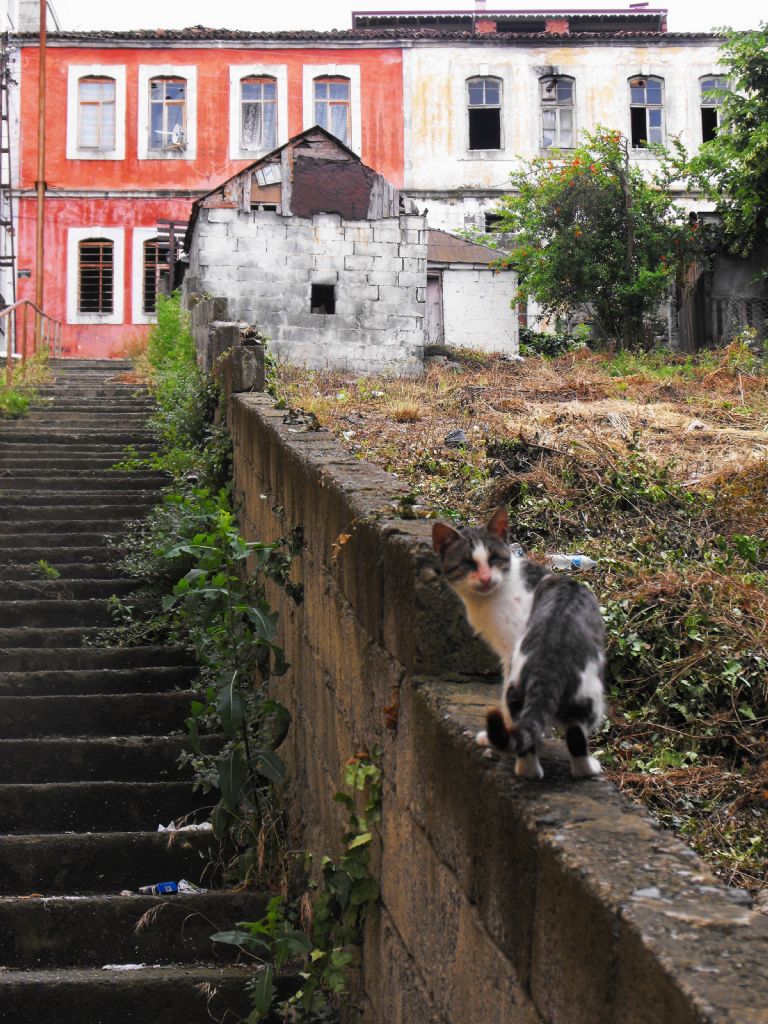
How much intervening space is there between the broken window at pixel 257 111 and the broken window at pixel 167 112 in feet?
5.40

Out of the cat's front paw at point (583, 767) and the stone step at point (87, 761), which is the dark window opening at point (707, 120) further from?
the cat's front paw at point (583, 767)

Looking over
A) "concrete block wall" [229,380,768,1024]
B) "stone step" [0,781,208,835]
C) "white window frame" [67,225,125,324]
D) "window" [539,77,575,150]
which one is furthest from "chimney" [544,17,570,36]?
"concrete block wall" [229,380,768,1024]

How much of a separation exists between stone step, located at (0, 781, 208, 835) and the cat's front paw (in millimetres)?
3947

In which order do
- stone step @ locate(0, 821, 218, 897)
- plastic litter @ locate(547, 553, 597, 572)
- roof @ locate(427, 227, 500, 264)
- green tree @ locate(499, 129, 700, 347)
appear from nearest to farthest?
stone step @ locate(0, 821, 218, 897) → plastic litter @ locate(547, 553, 597, 572) → green tree @ locate(499, 129, 700, 347) → roof @ locate(427, 227, 500, 264)

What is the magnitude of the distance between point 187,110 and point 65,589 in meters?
26.7

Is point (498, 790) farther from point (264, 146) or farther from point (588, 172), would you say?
point (264, 146)

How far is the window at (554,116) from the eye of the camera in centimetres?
3291

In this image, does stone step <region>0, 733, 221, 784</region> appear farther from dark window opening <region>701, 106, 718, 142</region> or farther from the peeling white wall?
dark window opening <region>701, 106, 718, 142</region>

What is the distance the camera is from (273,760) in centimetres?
536

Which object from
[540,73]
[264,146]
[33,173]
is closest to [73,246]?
[33,173]

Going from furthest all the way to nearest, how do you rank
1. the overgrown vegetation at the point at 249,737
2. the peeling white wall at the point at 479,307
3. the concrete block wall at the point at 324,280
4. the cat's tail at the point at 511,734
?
1. the peeling white wall at the point at 479,307
2. the concrete block wall at the point at 324,280
3. the overgrown vegetation at the point at 249,737
4. the cat's tail at the point at 511,734

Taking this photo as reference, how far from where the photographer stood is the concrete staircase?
4.57m

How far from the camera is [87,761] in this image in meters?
6.44

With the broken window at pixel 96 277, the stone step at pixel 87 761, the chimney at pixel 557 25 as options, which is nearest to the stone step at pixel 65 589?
the stone step at pixel 87 761
